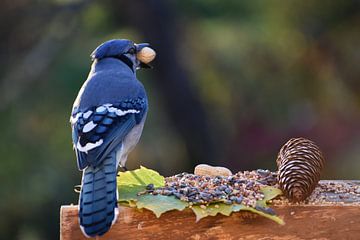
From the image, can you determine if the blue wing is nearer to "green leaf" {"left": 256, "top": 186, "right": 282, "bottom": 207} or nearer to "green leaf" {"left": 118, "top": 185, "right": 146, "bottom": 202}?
"green leaf" {"left": 118, "top": 185, "right": 146, "bottom": 202}

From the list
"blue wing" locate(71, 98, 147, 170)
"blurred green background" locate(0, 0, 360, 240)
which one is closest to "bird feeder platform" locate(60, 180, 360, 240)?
"blue wing" locate(71, 98, 147, 170)

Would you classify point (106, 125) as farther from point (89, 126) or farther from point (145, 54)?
point (145, 54)

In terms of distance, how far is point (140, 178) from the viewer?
191cm

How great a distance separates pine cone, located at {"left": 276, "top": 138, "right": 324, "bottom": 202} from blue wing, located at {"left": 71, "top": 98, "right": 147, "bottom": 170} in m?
0.36

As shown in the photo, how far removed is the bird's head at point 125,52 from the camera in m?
2.23

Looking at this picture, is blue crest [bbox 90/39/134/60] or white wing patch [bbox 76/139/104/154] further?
blue crest [bbox 90/39/134/60]

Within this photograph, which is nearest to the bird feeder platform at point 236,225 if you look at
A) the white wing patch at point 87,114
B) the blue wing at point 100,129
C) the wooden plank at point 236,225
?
the wooden plank at point 236,225

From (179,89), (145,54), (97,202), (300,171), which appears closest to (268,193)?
(300,171)

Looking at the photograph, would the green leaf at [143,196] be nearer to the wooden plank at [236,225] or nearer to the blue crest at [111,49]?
the wooden plank at [236,225]

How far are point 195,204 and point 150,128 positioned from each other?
2244mm

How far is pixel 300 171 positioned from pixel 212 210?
0.21 meters

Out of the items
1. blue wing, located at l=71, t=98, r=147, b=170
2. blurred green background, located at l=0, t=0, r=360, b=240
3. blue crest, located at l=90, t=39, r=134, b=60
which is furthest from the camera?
blurred green background, located at l=0, t=0, r=360, b=240

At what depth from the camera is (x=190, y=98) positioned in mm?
3826

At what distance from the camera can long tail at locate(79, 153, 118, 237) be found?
1623 mm
